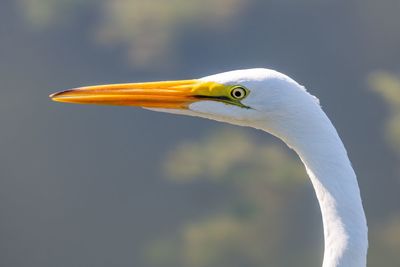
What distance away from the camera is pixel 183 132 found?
102 inches

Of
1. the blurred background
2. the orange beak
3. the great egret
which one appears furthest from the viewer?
the blurred background

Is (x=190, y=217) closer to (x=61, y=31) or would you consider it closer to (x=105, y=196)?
(x=105, y=196)

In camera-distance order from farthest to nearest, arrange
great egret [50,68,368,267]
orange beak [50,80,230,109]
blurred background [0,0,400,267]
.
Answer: blurred background [0,0,400,267]
orange beak [50,80,230,109]
great egret [50,68,368,267]

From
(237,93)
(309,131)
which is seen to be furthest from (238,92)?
(309,131)

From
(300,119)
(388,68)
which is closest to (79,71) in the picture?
(388,68)

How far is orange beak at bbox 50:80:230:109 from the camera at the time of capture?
1.44 meters

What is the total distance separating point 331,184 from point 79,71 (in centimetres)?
134

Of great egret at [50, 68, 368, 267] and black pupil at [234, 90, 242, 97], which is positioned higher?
black pupil at [234, 90, 242, 97]

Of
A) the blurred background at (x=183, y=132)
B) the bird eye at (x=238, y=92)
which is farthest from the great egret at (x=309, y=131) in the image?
the blurred background at (x=183, y=132)

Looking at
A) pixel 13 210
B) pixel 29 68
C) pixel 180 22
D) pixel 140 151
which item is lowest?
pixel 13 210

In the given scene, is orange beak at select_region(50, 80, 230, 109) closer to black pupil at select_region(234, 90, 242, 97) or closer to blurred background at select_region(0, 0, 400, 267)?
black pupil at select_region(234, 90, 242, 97)

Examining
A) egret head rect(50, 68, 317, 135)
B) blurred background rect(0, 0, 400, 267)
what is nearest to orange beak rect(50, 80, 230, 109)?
egret head rect(50, 68, 317, 135)

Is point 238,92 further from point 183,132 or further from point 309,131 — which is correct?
point 183,132

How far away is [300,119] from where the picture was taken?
4.40ft
